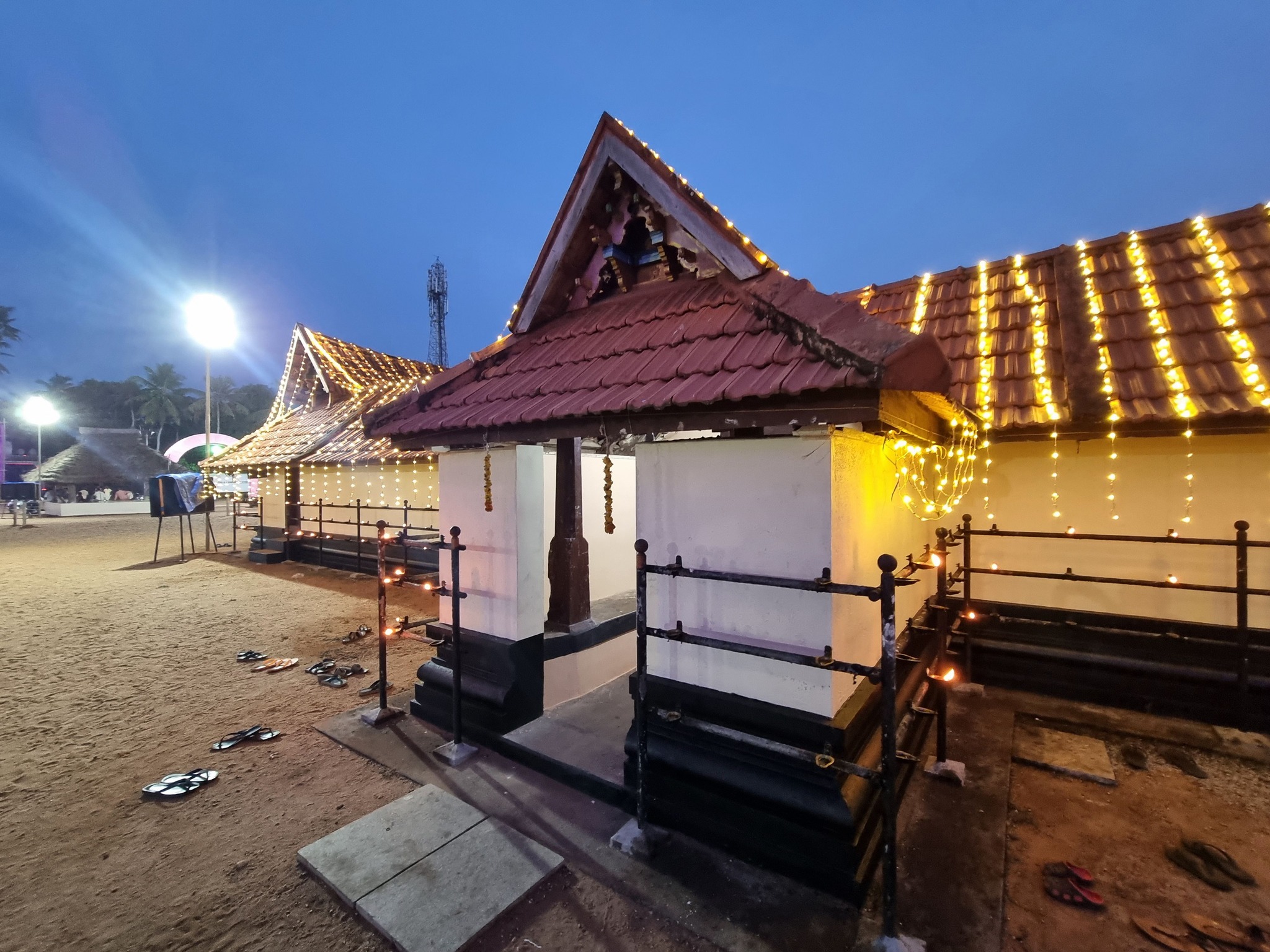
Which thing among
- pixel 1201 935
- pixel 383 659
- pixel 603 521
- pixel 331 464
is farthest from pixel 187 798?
→ pixel 331 464

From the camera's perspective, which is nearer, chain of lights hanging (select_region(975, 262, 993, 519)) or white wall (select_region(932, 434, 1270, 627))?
white wall (select_region(932, 434, 1270, 627))

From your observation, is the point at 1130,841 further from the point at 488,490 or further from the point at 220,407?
the point at 220,407

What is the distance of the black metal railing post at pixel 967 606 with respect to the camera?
19.6ft

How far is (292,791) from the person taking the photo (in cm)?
407

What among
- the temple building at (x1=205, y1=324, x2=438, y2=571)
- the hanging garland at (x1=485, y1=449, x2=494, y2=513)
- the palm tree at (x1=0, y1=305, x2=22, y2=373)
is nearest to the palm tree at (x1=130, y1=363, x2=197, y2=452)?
the palm tree at (x1=0, y1=305, x2=22, y2=373)

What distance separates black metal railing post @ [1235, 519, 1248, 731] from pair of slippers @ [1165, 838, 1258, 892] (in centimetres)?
224

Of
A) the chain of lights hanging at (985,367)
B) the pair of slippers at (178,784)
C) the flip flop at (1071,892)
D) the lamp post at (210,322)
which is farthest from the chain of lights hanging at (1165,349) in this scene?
the lamp post at (210,322)

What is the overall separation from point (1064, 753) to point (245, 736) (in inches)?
293

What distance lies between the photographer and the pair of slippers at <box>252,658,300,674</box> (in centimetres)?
670

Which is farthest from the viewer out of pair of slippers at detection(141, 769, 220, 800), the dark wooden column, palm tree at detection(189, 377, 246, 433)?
palm tree at detection(189, 377, 246, 433)

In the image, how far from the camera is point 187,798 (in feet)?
13.1

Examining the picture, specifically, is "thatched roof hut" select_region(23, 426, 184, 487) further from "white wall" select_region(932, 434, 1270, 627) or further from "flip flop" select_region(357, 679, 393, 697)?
"white wall" select_region(932, 434, 1270, 627)

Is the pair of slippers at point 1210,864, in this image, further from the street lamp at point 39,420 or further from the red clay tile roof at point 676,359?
the street lamp at point 39,420

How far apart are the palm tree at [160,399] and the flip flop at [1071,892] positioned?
75.7m
